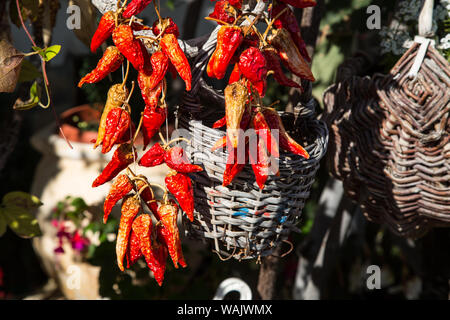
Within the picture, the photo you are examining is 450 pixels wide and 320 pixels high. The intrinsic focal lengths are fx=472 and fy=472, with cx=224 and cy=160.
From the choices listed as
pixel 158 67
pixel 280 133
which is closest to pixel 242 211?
pixel 280 133

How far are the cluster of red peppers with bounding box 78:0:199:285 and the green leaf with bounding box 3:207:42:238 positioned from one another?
427mm

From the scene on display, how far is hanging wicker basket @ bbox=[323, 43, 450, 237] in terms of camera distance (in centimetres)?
83

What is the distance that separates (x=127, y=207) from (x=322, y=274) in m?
0.82

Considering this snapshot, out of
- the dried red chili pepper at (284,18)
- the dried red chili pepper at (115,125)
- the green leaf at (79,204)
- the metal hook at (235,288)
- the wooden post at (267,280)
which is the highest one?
the dried red chili pepper at (284,18)

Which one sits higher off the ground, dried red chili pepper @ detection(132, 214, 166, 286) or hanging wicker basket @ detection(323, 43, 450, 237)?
hanging wicker basket @ detection(323, 43, 450, 237)

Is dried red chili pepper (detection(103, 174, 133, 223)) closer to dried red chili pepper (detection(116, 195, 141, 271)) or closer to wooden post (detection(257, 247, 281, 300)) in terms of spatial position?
dried red chili pepper (detection(116, 195, 141, 271))

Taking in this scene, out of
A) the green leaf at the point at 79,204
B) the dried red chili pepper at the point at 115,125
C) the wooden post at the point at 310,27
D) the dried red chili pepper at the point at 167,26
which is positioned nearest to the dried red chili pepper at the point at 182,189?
the dried red chili pepper at the point at 115,125

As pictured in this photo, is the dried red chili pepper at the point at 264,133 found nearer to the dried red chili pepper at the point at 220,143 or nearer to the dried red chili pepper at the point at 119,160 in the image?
the dried red chili pepper at the point at 220,143

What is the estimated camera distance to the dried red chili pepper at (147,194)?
0.75 metres

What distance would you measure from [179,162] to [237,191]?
100mm

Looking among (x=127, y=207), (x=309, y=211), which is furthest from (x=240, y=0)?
(x=309, y=211)

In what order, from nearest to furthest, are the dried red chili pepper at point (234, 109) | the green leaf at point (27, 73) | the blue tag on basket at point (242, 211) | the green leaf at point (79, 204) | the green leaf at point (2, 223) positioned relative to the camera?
the dried red chili pepper at point (234, 109), the blue tag on basket at point (242, 211), the green leaf at point (27, 73), the green leaf at point (2, 223), the green leaf at point (79, 204)

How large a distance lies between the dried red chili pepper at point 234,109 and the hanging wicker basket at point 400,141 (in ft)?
1.15

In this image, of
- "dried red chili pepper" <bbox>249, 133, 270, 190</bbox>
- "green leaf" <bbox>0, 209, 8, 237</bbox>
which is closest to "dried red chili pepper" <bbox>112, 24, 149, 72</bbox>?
"dried red chili pepper" <bbox>249, 133, 270, 190</bbox>
